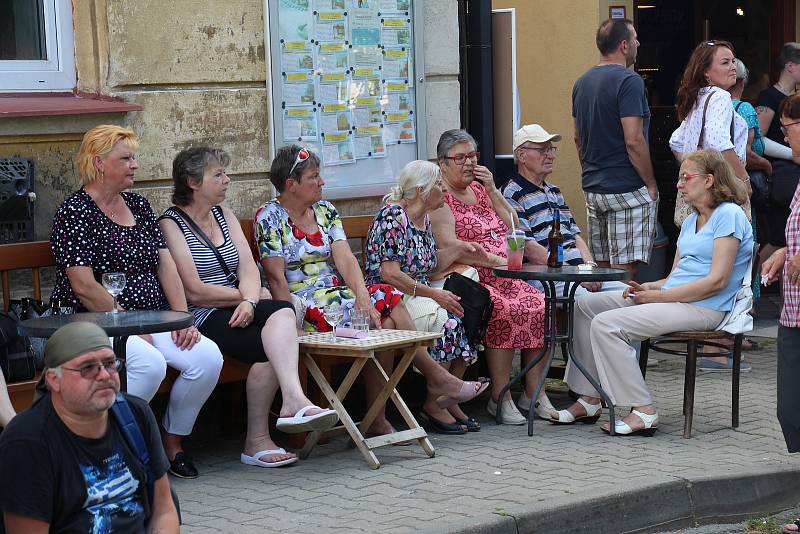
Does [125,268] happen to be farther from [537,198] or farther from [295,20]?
[537,198]

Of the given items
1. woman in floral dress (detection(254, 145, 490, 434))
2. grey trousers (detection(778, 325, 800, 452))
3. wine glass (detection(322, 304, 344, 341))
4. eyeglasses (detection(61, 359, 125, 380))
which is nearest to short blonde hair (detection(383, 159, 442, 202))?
woman in floral dress (detection(254, 145, 490, 434))

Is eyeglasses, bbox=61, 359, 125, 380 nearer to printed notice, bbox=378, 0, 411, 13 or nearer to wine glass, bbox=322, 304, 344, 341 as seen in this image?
wine glass, bbox=322, 304, 344, 341

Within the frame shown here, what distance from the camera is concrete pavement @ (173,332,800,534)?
5082mm

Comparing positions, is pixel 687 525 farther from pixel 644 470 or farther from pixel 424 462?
pixel 424 462

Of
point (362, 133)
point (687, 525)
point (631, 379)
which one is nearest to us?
point (687, 525)

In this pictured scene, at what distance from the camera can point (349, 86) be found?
24.7 ft

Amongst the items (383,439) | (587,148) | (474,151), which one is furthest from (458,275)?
(587,148)

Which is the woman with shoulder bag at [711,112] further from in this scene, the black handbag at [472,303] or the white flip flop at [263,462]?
the white flip flop at [263,462]

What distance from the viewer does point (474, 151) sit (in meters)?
7.09

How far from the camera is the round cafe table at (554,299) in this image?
6.40 m

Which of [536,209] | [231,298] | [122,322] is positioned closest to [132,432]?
[122,322]

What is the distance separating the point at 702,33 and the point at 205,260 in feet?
23.4

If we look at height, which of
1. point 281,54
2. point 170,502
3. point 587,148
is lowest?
point 170,502

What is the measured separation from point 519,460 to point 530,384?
1.09 meters
